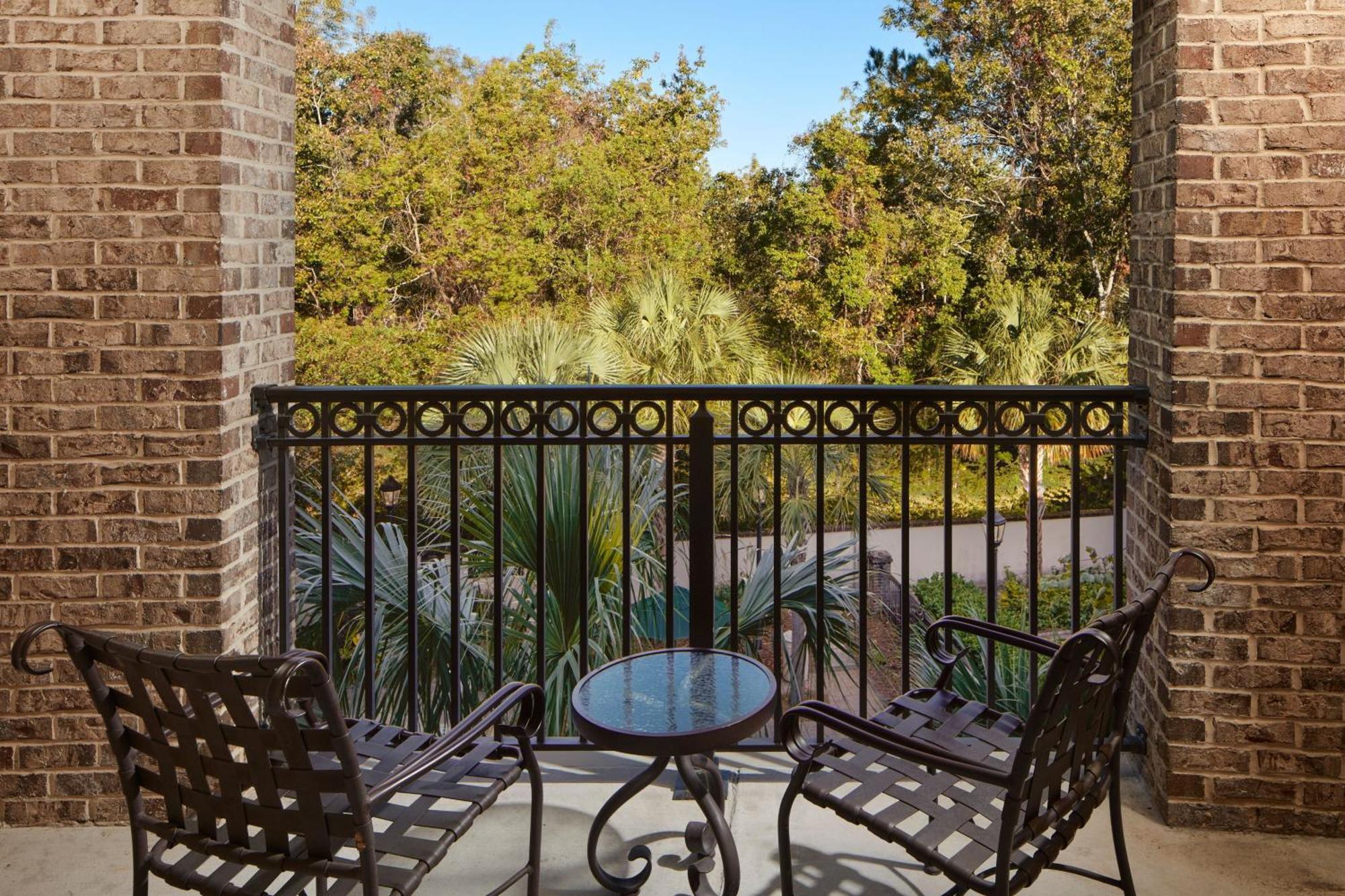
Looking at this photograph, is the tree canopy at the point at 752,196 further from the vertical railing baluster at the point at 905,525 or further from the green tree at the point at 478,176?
the vertical railing baluster at the point at 905,525

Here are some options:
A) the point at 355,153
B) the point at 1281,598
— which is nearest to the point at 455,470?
the point at 1281,598

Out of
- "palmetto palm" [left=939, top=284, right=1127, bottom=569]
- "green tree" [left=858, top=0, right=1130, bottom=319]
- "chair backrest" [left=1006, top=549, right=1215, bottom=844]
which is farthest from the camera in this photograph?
"green tree" [left=858, top=0, right=1130, bottom=319]

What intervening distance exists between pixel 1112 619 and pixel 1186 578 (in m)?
1.02

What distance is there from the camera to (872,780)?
7.79 feet

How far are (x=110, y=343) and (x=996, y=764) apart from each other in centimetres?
224

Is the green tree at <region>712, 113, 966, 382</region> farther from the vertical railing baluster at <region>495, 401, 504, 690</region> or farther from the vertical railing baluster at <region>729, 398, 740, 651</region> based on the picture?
the vertical railing baluster at <region>495, 401, 504, 690</region>

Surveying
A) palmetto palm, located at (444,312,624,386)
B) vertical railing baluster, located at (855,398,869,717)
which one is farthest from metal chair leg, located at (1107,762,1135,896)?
palmetto palm, located at (444,312,624,386)

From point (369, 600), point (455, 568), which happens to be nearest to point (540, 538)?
point (455, 568)

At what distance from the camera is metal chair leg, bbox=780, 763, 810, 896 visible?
94.6 inches

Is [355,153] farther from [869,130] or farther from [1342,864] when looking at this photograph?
[1342,864]

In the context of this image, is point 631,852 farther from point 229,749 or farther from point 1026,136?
point 1026,136

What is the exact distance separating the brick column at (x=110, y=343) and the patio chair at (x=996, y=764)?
5.30ft

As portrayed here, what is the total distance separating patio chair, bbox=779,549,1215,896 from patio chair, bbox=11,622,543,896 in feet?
2.16

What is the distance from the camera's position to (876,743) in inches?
90.6
